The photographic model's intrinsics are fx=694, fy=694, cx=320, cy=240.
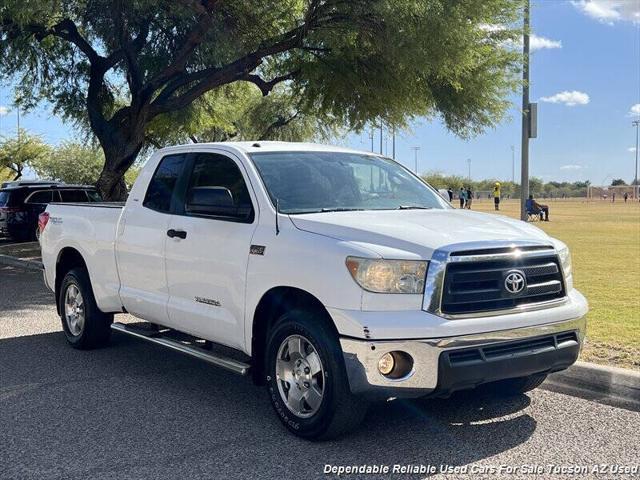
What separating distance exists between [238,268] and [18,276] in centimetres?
1049

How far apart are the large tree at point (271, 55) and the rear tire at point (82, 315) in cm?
667

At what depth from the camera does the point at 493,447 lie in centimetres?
455

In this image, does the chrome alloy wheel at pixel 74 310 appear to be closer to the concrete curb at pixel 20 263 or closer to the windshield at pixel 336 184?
the windshield at pixel 336 184

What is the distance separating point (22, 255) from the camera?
1725 centimetres

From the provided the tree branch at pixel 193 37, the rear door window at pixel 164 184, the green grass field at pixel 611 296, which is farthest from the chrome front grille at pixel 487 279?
the tree branch at pixel 193 37

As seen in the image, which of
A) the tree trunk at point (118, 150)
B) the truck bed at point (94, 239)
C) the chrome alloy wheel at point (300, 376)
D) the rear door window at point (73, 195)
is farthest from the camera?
the rear door window at point (73, 195)

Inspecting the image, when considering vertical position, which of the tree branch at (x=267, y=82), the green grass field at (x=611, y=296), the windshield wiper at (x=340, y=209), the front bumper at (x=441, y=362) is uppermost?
the tree branch at (x=267, y=82)

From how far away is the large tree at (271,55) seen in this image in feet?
45.4

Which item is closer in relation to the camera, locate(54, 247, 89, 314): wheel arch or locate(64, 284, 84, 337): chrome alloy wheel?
locate(64, 284, 84, 337): chrome alloy wheel

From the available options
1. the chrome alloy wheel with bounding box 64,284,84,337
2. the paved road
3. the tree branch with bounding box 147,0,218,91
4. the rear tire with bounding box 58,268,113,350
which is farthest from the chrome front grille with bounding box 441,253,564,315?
the tree branch with bounding box 147,0,218,91

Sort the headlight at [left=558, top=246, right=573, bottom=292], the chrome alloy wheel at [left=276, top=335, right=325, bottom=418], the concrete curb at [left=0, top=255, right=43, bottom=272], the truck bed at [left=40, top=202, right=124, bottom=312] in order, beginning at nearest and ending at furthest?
the chrome alloy wheel at [left=276, top=335, right=325, bottom=418], the headlight at [left=558, top=246, right=573, bottom=292], the truck bed at [left=40, top=202, right=124, bottom=312], the concrete curb at [left=0, top=255, right=43, bottom=272]

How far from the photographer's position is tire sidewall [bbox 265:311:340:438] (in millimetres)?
4363

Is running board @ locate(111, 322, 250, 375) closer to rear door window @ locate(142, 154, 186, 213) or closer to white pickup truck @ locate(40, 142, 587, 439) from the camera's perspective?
white pickup truck @ locate(40, 142, 587, 439)

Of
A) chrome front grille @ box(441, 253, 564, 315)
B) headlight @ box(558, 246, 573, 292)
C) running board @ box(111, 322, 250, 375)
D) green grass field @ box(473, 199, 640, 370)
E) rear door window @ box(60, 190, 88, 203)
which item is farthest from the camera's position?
rear door window @ box(60, 190, 88, 203)
